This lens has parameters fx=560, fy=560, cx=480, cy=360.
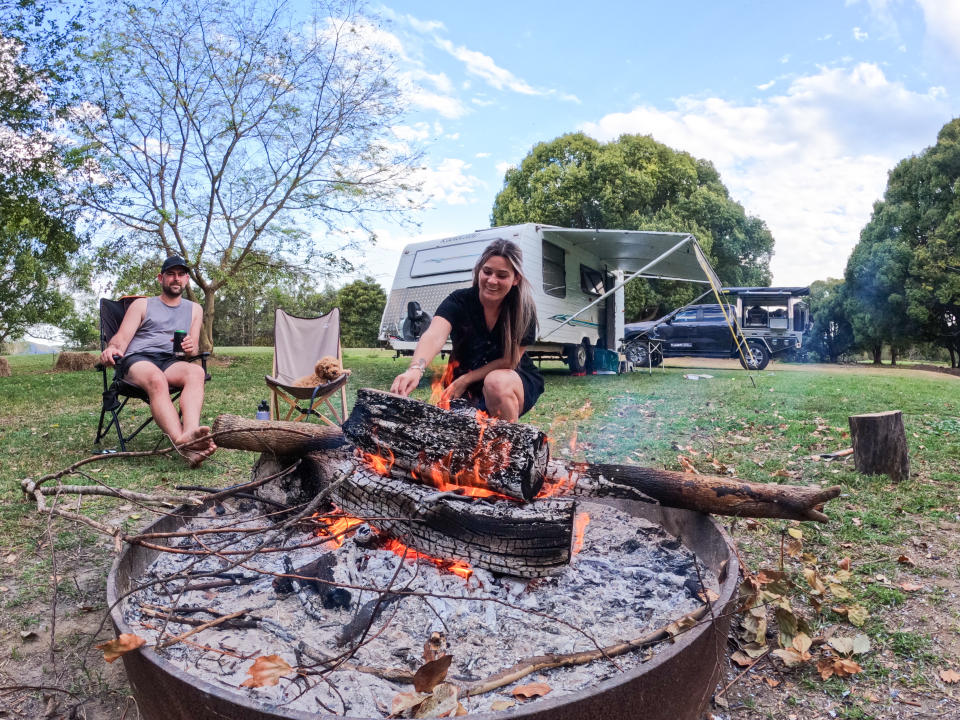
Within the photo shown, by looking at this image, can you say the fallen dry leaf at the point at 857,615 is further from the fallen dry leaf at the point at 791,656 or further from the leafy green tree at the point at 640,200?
the leafy green tree at the point at 640,200

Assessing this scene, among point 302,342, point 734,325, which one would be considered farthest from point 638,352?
point 302,342

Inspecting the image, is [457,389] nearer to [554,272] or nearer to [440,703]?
[440,703]

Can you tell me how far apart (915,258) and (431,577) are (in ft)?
67.5

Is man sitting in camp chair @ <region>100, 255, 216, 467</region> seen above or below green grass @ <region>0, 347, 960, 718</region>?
above

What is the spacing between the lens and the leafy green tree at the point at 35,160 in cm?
830

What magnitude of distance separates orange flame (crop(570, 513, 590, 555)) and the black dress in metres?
0.71

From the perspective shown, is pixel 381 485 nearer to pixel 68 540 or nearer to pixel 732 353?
pixel 68 540

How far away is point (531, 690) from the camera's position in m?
1.27

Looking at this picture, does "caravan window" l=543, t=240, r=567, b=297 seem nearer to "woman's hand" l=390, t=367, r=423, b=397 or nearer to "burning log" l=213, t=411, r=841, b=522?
"woman's hand" l=390, t=367, r=423, b=397

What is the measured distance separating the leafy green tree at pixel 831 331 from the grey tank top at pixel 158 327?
20.9 meters

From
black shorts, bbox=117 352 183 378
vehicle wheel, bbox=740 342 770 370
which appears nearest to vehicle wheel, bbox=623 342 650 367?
vehicle wheel, bbox=740 342 770 370

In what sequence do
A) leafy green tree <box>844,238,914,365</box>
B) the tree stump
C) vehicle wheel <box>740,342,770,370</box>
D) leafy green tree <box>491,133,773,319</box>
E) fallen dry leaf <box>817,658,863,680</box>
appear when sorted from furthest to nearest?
1. leafy green tree <box>491,133,773,319</box>
2. leafy green tree <box>844,238,914,365</box>
3. vehicle wheel <box>740,342,770,370</box>
4. the tree stump
5. fallen dry leaf <box>817,658,863,680</box>

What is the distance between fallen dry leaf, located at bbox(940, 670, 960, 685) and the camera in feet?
5.65

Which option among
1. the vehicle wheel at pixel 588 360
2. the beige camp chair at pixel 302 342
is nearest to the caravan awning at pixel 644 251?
the vehicle wheel at pixel 588 360
